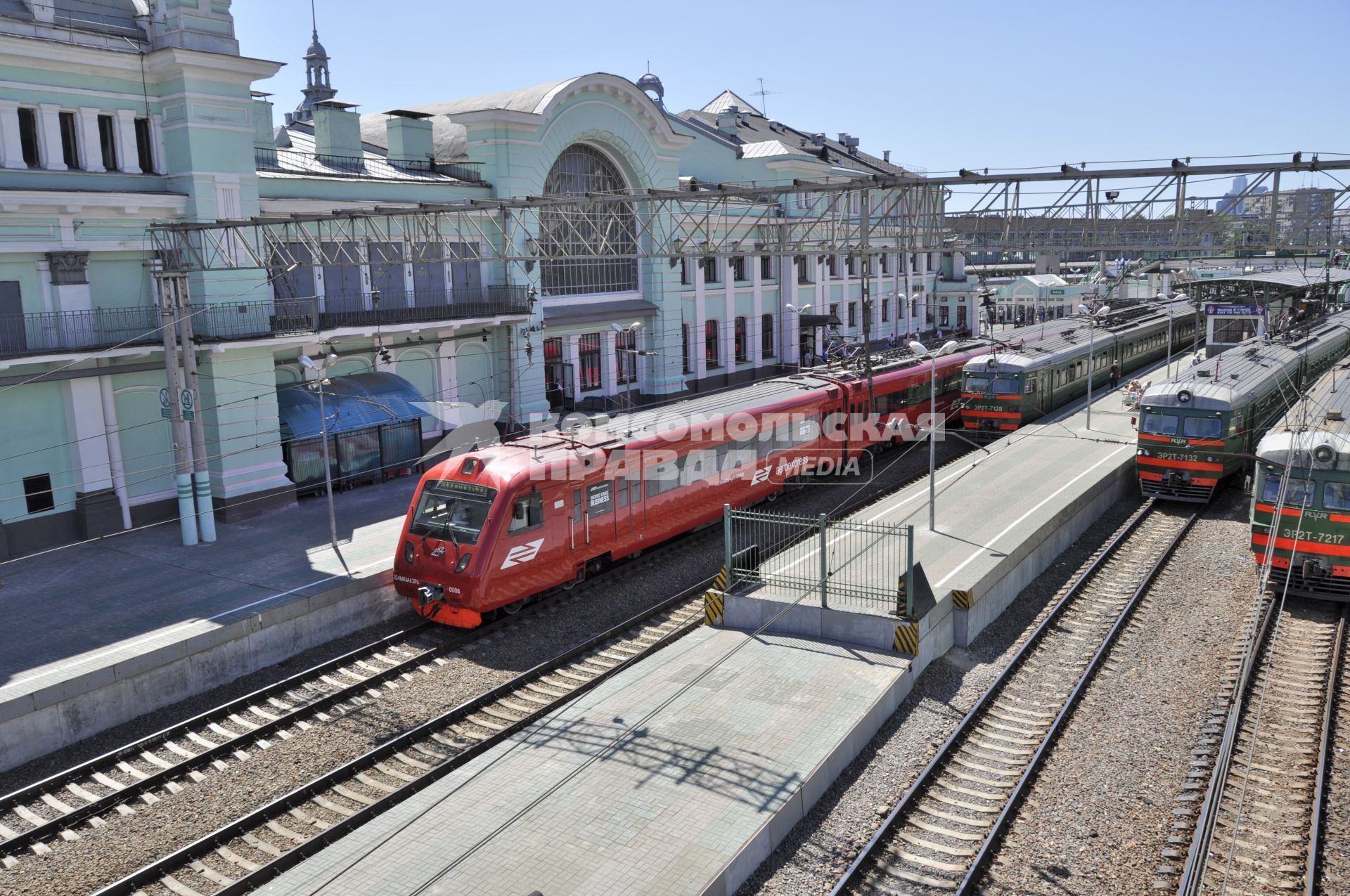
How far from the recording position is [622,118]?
34.9 meters

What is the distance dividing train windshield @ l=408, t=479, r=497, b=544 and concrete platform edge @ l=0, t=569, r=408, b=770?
6.18 feet

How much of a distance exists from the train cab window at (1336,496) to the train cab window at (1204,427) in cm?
665

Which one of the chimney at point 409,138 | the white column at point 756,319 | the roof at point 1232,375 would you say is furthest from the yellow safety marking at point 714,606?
the white column at point 756,319

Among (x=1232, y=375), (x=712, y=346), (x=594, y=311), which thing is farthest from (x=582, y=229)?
(x=1232, y=375)

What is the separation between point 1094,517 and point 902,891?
15.3 metres

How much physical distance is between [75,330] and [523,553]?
12003 mm

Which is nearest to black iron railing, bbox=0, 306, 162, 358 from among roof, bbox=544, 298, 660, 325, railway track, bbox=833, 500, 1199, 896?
roof, bbox=544, 298, 660, 325

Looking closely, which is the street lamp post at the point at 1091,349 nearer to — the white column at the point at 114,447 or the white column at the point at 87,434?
the white column at the point at 114,447

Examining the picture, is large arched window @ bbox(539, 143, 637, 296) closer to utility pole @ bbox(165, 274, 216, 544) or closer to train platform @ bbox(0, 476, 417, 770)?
train platform @ bbox(0, 476, 417, 770)

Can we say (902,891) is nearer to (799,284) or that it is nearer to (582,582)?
(582,582)

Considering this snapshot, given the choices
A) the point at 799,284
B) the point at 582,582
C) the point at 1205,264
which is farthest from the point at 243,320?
the point at 1205,264

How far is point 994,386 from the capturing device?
102 ft

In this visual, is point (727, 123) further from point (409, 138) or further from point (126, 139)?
point (126, 139)

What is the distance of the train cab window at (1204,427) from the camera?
22.7 metres
